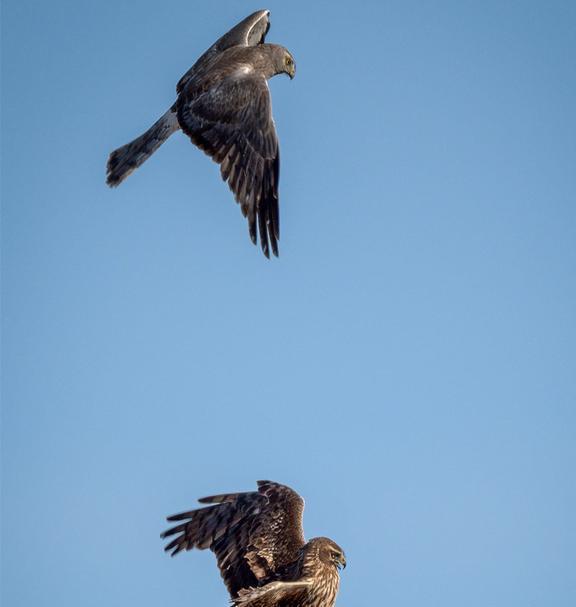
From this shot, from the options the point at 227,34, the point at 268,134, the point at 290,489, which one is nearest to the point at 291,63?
the point at 227,34

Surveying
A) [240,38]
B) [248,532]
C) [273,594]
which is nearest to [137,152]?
[240,38]

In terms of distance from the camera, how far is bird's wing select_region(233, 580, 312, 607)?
1024cm

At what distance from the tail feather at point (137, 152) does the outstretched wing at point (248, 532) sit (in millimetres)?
4166

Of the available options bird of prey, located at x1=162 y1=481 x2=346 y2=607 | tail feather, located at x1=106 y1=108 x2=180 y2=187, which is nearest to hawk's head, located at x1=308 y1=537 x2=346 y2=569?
bird of prey, located at x1=162 y1=481 x2=346 y2=607

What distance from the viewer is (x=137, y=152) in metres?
14.7

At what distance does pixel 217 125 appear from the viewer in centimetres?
1340

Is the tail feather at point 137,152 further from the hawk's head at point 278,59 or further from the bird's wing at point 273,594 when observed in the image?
the bird's wing at point 273,594

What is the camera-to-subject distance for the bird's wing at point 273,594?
403 inches

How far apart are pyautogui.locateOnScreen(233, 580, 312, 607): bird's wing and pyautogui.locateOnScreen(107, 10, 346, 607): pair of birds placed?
12mm

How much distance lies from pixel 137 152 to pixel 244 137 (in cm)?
192

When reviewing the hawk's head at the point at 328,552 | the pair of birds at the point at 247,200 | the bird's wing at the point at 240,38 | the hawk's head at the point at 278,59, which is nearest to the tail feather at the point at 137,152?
the pair of birds at the point at 247,200

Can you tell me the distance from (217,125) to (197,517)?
4.00 metres

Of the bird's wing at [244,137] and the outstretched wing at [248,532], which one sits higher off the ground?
the bird's wing at [244,137]

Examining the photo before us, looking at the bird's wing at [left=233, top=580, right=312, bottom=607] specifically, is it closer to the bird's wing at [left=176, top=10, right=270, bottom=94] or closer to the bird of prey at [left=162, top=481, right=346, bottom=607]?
the bird of prey at [left=162, top=481, right=346, bottom=607]
